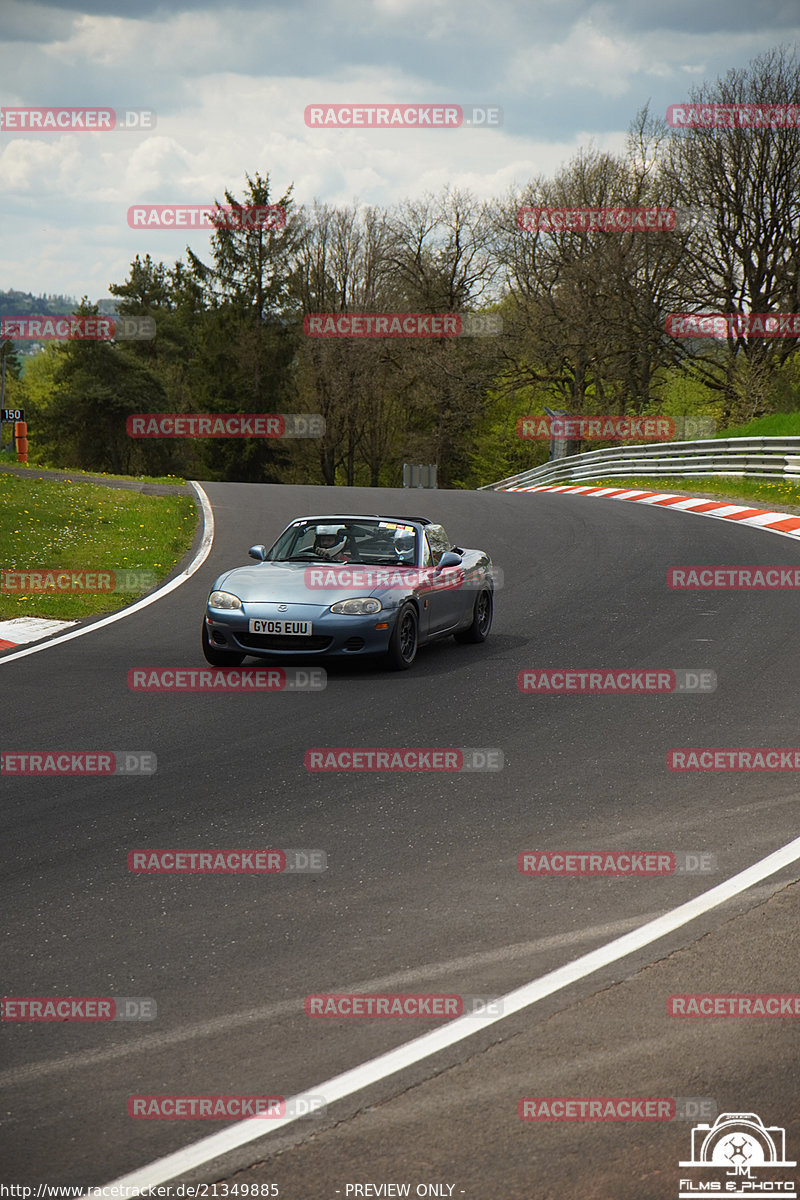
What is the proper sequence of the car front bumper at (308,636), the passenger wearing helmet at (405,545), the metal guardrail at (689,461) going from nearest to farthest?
the car front bumper at (308,636)
the passenger wearing helmet at (405,545)
the metal guardrail at (689,461)

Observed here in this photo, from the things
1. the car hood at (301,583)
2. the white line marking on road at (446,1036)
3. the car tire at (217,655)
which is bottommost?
the white line marking on road at (446,1036)

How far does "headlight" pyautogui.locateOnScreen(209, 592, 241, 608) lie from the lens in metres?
10.5

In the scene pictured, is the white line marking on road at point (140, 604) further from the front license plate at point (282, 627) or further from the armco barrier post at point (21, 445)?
the armco barrier post at point (21, 445)

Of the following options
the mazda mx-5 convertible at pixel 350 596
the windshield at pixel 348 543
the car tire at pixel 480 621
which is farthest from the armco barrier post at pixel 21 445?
the car tire at pixel 480 621

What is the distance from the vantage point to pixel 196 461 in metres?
73.9

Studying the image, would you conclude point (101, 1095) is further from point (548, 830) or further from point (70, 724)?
point (70, 724)

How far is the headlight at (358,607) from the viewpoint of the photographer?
34.0 feet

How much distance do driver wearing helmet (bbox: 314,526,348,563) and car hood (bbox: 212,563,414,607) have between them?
9.0 inches

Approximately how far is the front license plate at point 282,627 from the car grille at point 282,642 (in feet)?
0.12

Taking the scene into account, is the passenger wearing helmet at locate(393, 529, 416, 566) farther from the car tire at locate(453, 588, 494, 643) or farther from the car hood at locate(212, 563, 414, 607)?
the car tire at locate(453, 588, 494, 643)

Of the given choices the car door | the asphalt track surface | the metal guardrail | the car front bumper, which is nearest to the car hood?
the car front bumper

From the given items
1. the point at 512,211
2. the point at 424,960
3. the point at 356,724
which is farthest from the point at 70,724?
the point at 512,211

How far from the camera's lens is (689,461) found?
3075cm

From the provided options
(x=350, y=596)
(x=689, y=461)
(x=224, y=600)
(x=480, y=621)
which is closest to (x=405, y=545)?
(x=480, y=621)
